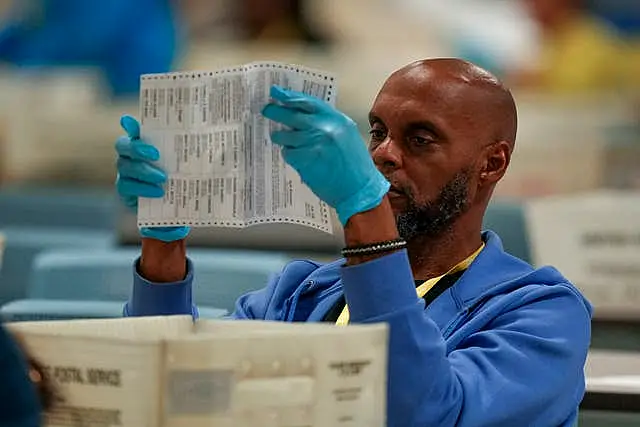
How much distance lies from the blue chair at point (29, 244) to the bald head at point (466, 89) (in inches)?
51.1

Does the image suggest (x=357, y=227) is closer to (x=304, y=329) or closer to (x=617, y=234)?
(x=304, y=329)

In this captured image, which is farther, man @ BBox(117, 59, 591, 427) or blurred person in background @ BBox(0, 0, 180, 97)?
blurred person in background @ BBox(0, 0, 180, 97)

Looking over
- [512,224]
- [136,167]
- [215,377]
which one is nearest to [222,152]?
[136,167]

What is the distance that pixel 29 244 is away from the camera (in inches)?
141

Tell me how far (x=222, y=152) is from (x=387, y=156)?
25 centimetres

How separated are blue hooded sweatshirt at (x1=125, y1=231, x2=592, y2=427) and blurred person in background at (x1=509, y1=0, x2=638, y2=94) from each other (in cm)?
448

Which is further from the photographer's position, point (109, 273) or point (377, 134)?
point (109, 273)

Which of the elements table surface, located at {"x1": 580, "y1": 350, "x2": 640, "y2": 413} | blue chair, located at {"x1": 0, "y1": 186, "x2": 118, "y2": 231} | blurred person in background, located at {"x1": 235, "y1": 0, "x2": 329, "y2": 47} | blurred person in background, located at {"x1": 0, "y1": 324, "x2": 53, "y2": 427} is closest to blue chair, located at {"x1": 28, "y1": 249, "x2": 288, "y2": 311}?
table surface, located at {"x1": 580, "y1": 350, "x2": 640, "y2": 413}

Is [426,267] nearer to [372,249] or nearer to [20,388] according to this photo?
[372,249]

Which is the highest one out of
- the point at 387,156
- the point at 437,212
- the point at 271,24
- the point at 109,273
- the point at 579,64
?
the point at 387,156

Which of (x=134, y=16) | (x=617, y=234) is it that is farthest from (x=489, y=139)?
(x=134, y=16)

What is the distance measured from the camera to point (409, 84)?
77.1 inches

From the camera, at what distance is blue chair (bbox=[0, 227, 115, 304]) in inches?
123

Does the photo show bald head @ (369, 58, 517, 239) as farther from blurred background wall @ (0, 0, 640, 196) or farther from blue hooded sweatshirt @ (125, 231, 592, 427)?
blurred background wall @ (0, 0, 640, 196)
